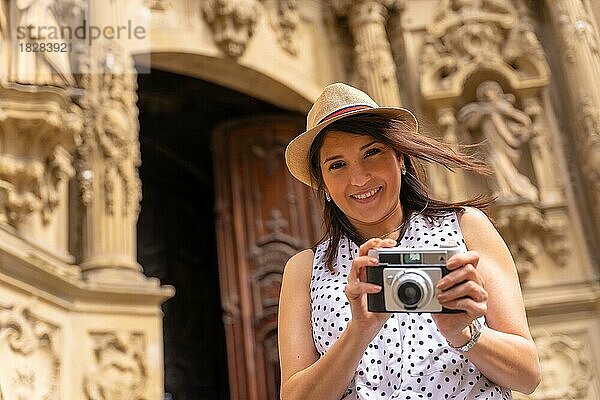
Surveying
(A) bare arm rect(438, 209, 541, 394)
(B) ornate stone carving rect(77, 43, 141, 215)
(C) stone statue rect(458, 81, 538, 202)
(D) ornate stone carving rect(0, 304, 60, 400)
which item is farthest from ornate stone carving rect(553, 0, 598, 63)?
(A) bare arm rect(438, 209, 541, 394)

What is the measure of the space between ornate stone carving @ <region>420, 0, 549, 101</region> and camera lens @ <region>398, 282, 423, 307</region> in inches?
155

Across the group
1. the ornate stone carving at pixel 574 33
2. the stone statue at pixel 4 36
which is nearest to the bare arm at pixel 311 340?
the stone statue at pixel 4 36

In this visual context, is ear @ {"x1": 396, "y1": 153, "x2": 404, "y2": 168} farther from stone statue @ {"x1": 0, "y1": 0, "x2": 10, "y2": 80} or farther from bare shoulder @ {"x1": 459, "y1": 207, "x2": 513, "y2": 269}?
stone statue @ {"x1": 0, "y1": 0, "x2": 10, "y2": 80}

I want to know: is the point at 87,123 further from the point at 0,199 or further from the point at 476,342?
the point at 476,342

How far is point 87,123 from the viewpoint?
12.3ft

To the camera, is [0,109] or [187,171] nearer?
[0,109]

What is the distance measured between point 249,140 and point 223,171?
0.96 ft

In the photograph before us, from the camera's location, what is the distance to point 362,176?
1.18 m

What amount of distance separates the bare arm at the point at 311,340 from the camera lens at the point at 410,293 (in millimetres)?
38

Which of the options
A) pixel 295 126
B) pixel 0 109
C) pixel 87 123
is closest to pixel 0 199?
pixel 0 109

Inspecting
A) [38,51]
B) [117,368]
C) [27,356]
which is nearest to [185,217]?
[117,368]

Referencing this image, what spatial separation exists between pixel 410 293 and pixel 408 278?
2cm

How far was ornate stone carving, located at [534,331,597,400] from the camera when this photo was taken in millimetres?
4148

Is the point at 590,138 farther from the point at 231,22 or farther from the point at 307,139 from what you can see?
the point at 307,139
